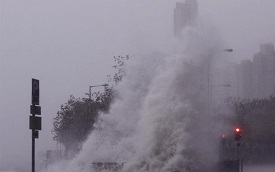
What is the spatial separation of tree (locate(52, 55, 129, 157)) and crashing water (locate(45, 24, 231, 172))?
14639 mm

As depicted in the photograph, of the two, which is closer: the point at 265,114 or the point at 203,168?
the point at 203,168

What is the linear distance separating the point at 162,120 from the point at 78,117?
87.2ft

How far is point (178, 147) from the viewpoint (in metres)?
27.2

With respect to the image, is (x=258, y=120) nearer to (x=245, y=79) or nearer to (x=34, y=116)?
(x=245, y=79)

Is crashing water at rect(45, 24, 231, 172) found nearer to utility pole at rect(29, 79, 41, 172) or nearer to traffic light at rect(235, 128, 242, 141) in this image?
traffic light at rect(235, 128, 242, 141)

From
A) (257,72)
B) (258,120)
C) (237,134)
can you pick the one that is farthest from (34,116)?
(257,72)

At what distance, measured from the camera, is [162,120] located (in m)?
28.8

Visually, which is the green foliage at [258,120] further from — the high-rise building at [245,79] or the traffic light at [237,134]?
the traffic light at [237,134]

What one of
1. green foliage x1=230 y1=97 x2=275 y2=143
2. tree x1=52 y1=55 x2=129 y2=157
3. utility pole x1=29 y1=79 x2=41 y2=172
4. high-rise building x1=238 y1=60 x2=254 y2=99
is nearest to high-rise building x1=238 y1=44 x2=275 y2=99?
high-rise building x1=238 y1=60 x2=254 y2=99

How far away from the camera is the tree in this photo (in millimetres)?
50419

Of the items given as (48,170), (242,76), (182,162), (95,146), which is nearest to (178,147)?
(182,162)

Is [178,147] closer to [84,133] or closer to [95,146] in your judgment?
[95,146]

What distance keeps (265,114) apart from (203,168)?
44138 mm

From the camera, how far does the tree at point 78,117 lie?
165ft
